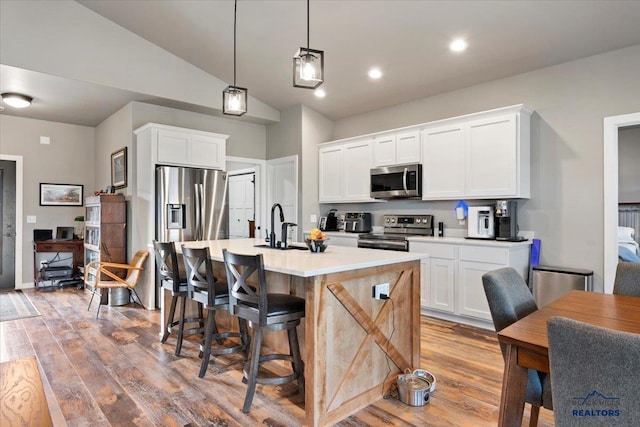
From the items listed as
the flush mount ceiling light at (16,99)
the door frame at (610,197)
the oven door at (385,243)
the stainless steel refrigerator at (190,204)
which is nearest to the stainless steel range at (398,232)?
the oven door at (385,243)

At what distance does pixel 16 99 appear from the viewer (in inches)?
185

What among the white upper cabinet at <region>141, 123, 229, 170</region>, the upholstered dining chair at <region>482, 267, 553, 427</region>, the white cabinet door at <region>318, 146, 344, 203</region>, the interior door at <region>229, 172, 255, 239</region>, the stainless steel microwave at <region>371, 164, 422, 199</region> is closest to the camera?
the upholstered dining chair at <region>482, 267, 553, 427</region>

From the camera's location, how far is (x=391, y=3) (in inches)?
134

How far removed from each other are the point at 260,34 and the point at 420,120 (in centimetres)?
230

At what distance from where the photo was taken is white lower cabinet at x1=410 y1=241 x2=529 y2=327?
3.76 m

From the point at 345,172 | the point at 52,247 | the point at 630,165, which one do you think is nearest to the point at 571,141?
the point at 345,172

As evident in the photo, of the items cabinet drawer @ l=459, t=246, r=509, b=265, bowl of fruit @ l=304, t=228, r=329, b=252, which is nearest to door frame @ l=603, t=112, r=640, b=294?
cabinet drawer @ l=459, t=246, r=509, b=265

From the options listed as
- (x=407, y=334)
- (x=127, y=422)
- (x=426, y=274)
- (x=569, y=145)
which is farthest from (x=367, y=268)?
(x=569, y=145)

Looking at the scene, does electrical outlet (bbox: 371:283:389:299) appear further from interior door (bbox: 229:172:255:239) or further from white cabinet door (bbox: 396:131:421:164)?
interior door (bbox: 229:172:255:239)

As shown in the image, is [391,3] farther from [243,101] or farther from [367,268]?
[367,268]

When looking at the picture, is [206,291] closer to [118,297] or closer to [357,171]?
[118,297]

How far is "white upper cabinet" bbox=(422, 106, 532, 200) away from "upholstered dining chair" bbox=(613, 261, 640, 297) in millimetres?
1718

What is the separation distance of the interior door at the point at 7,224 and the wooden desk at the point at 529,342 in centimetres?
713

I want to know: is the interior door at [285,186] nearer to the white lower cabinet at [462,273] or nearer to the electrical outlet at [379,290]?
the white lower cabinet at [462,273]
